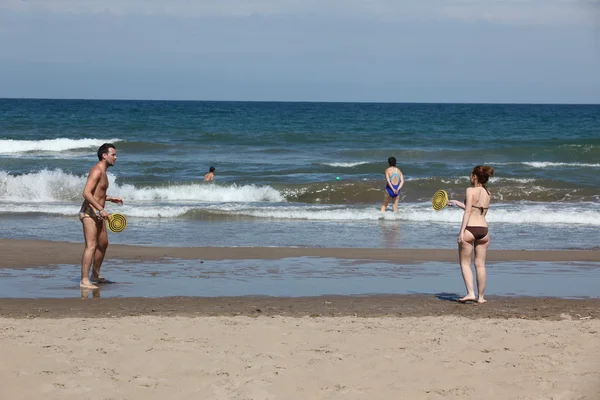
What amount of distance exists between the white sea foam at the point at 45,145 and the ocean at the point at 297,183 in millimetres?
73

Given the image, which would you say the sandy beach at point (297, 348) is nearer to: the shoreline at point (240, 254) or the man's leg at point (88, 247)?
the man's leg at point (88, 247)

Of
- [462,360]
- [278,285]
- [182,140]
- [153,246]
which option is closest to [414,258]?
[278,285]

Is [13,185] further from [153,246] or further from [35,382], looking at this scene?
[35,382]

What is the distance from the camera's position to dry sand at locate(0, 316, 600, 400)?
17.0 ft

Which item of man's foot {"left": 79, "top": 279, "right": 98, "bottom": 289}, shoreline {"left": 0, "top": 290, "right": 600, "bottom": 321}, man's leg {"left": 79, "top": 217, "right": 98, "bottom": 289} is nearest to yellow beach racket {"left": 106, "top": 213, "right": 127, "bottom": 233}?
man's leg {"left": 79, "top": 217, "right": 98, "bottom": 289}

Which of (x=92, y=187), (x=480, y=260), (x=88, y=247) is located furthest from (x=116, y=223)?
(x=480, y=260)

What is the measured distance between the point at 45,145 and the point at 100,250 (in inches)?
1053

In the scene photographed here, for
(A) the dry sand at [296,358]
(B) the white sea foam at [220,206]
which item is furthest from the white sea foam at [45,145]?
(A) the dry sand at [296,358]

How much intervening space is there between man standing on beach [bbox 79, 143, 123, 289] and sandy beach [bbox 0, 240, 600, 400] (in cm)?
57

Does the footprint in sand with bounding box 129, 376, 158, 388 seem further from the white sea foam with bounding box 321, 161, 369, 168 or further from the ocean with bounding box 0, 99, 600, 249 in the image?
the white sea foam with bounding box 321, 161, 369, 168

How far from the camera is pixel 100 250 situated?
9016 mm

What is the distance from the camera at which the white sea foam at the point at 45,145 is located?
32781mm

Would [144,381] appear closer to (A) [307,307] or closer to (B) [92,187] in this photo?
(A) [307,307]

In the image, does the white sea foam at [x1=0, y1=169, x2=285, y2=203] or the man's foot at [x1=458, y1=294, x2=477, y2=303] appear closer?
the man's foot at [x1=458, y1=294, x2=477, y2=303]
